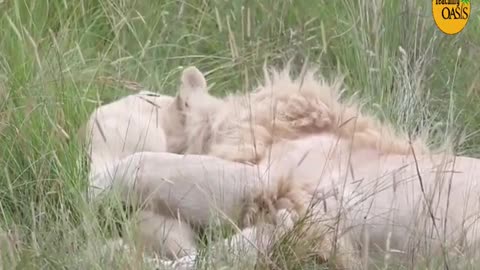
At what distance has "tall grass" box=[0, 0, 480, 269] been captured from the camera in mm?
3703

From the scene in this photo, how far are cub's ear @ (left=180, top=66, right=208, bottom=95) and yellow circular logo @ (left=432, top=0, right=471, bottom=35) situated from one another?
1.31 metres

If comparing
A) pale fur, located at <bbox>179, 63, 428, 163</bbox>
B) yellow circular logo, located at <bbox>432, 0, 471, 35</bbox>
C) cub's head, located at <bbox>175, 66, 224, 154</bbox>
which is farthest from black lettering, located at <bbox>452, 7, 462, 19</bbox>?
cub's head, located at <bbox>175, 66, 224, 154</bbox>

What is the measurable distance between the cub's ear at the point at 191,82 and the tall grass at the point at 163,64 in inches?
6.6

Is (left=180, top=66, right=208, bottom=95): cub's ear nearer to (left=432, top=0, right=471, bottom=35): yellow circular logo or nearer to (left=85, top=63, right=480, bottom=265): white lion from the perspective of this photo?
(left=85, top=63, right=480, bottom=265): white lion

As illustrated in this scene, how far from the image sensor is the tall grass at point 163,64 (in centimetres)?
370

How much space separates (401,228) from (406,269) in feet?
1.34

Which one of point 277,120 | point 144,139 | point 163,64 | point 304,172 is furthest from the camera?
point 163,64

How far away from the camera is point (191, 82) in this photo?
13.8ft

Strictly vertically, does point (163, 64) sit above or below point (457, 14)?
below

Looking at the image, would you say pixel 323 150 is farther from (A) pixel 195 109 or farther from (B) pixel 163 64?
(B) pixel 163 64

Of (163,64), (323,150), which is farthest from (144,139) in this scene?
(163,64)

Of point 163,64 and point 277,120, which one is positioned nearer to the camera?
point 277,120

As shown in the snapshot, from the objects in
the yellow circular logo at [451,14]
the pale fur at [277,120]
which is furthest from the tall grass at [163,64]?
the pale fur at [277,120]

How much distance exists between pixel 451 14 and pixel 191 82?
1.50 m
